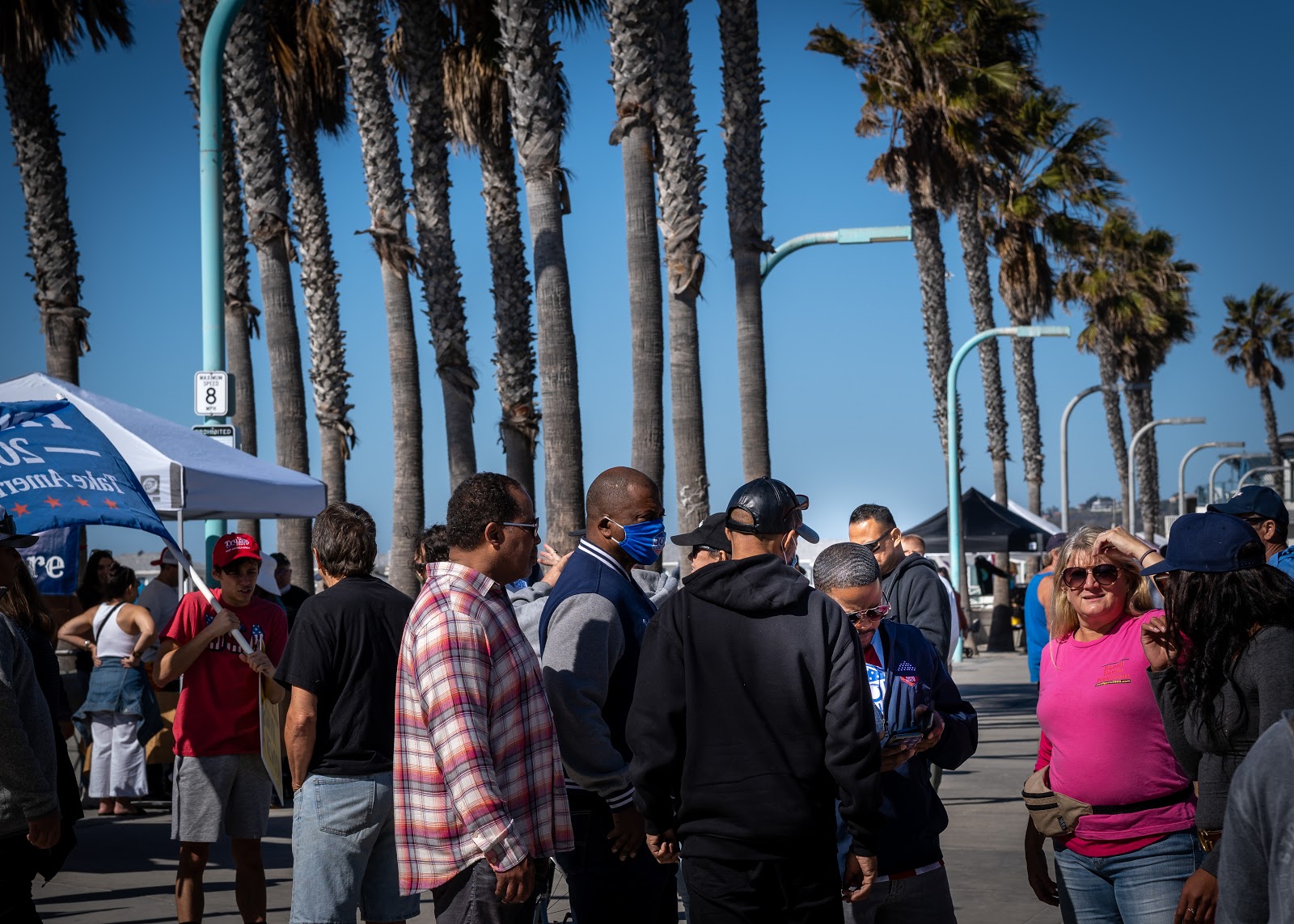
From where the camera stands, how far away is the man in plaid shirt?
12.9 feet

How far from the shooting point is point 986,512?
2867cm

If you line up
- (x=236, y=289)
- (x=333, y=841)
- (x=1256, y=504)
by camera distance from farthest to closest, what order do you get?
1. (x=236, y=289)
2. (x=1256, y=504)
3. (x=333, y=841)

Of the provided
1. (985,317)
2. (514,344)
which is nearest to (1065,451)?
(985,317)

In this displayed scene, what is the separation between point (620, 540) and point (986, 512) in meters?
24.9

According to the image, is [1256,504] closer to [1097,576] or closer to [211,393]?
[1097,576]

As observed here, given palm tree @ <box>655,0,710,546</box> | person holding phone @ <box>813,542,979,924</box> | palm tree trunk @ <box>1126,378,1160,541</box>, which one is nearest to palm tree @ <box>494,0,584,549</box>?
palm tree @ <box>655,0,710,546</box>

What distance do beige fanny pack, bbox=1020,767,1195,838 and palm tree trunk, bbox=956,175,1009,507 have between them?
23706 mm

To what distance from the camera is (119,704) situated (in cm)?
1071

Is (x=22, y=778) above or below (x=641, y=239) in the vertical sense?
below

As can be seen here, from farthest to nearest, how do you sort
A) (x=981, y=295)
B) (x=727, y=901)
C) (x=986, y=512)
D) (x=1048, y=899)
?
(x=981, y=295), (x=986, y=512), (x=1048, y=899), (x=727, y=901)

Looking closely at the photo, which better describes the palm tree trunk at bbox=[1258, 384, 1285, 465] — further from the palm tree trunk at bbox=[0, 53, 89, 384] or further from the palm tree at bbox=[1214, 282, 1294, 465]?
the palm tree trunk at bbox=[0, 53, 89, 384]

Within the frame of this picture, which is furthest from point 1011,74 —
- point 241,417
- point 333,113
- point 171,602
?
point 171,602

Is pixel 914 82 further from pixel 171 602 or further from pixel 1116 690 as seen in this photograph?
pixel 1116 690

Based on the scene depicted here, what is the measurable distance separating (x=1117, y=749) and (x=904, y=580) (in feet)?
10.1
